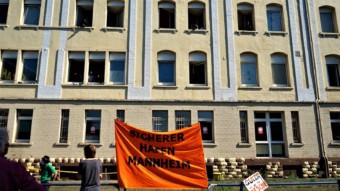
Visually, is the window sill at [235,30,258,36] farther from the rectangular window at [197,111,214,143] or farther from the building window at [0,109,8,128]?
the building window at [0,109,8,128]

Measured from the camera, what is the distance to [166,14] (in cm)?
2398

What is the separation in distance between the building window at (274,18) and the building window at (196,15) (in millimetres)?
4539

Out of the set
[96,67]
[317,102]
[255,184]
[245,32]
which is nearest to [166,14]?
[245,32]

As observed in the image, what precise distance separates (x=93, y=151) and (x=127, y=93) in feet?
48.4

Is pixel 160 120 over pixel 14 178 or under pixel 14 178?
over

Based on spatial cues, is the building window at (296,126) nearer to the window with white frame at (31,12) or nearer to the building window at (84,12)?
the building window at (84,12)

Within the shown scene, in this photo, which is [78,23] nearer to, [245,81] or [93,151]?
[245,81]

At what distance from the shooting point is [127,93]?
21.9m

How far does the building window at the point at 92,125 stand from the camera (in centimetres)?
2141

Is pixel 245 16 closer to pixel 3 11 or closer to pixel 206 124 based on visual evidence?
pixel 206 124

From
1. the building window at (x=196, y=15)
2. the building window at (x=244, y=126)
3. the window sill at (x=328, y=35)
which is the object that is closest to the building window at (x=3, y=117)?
the building window at (x=196, y=15)

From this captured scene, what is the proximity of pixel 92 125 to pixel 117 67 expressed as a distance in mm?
4006

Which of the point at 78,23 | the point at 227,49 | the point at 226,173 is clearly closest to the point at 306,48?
the point at 227,49

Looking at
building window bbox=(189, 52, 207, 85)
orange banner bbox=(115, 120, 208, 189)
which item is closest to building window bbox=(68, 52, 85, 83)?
building window bbox=(189, 52, 207, 85)
